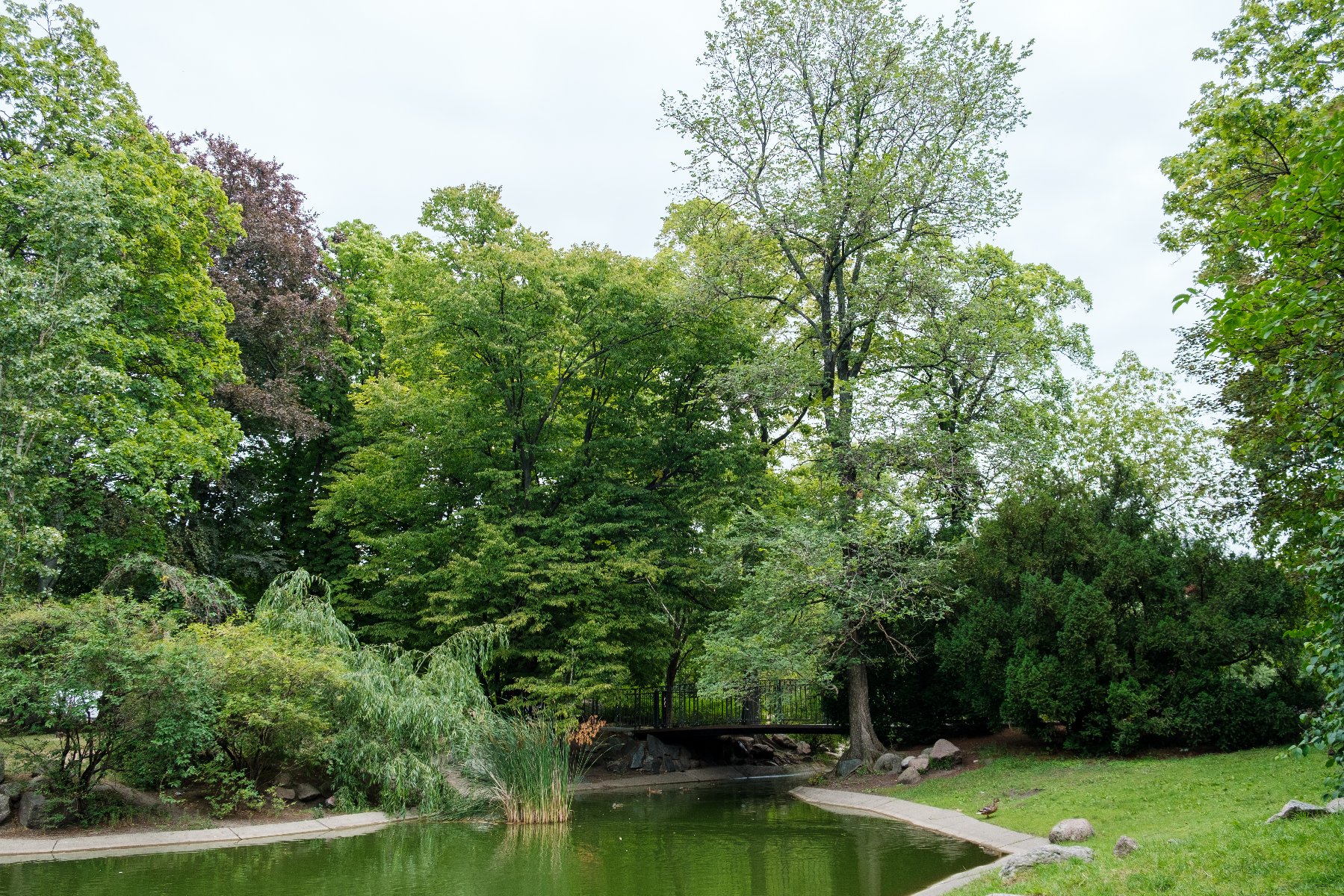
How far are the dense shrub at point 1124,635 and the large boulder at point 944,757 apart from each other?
109 centimetres

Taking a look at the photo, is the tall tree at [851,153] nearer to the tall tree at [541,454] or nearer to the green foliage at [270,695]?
the tall tree at [541,454]

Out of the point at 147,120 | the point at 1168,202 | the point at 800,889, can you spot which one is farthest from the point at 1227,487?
the point at 147,120

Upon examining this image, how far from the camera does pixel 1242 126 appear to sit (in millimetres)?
13727

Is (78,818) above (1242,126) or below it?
below

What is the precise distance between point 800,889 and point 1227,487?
40.6ft

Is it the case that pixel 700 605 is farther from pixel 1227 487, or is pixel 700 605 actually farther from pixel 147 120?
pixel 147 120

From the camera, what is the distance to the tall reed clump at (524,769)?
14461 mm

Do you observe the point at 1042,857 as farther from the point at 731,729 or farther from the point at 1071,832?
the point at 731,729

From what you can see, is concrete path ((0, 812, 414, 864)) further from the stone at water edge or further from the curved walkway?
the curved walkway

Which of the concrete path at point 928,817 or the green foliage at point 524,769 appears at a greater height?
the green foliage at point 524,769

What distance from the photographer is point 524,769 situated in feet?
47.6

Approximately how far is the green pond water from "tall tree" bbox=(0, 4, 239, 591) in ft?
19.6

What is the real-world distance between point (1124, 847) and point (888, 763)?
10739mm

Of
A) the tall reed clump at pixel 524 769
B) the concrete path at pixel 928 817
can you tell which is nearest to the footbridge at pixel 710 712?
the concrete path at pixel 928 817
